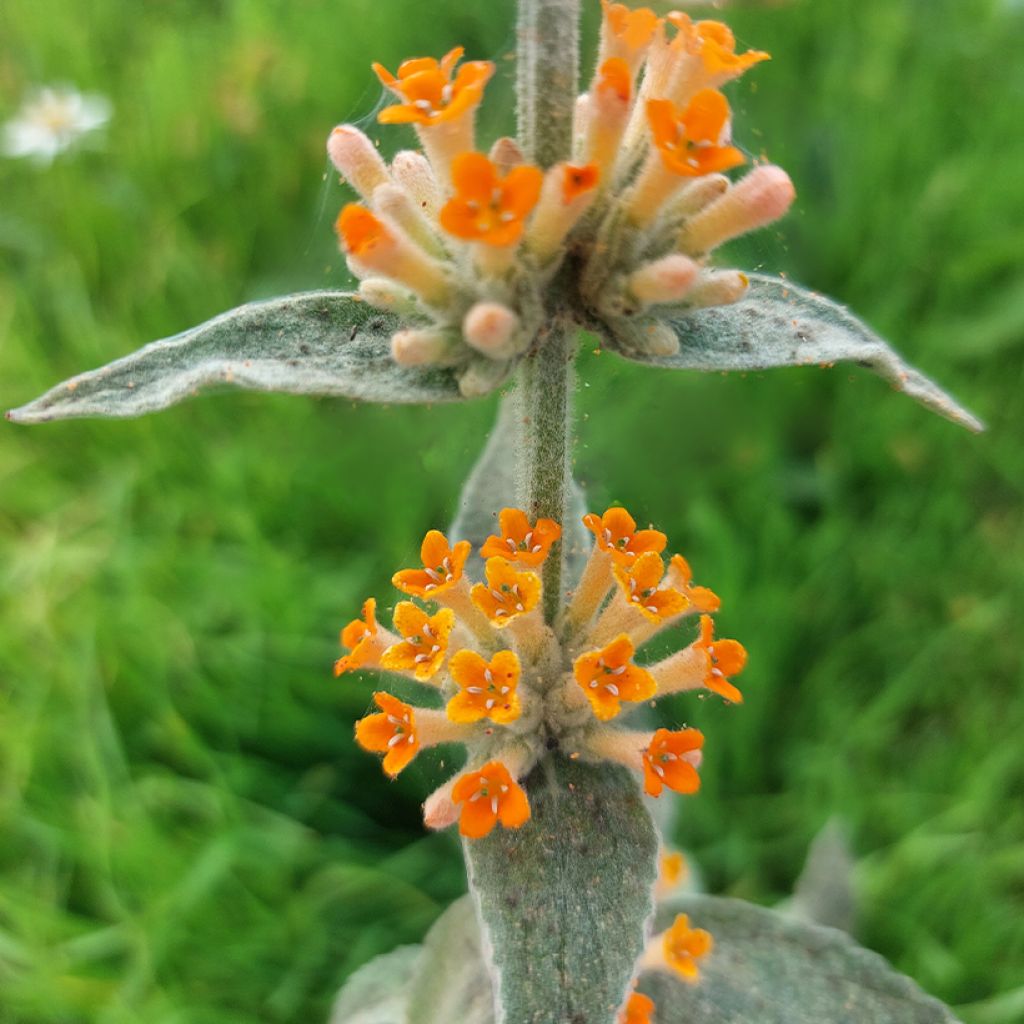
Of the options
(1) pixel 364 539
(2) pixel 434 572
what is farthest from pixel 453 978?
(1) pixel 364 539

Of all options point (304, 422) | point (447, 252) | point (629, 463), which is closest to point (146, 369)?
point (447, 252)

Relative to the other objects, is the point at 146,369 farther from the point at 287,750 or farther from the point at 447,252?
the point at 287,750

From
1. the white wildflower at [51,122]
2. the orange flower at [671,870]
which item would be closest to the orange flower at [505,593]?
the orange flower at [671,870]

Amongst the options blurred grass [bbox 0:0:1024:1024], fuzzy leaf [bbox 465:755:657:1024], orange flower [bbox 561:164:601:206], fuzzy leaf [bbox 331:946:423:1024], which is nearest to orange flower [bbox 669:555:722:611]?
fuzzy leaf [bbox 465:755:657:1024]

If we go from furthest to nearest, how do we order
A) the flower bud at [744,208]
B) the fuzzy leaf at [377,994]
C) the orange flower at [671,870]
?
the orange flower at [671,870] → the fuzzy leaf at [377,994] → the flower bud at [744,208]

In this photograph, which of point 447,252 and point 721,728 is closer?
point 447,252

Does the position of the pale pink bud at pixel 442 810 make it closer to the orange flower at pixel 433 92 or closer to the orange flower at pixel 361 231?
the orange flower at pixel 361 231

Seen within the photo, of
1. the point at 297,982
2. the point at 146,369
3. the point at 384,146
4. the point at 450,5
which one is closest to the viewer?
the point at 146,369

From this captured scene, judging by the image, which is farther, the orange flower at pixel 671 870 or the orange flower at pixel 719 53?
the orange flower at pixel 671 870

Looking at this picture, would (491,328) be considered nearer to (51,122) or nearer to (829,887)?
(829,887)
